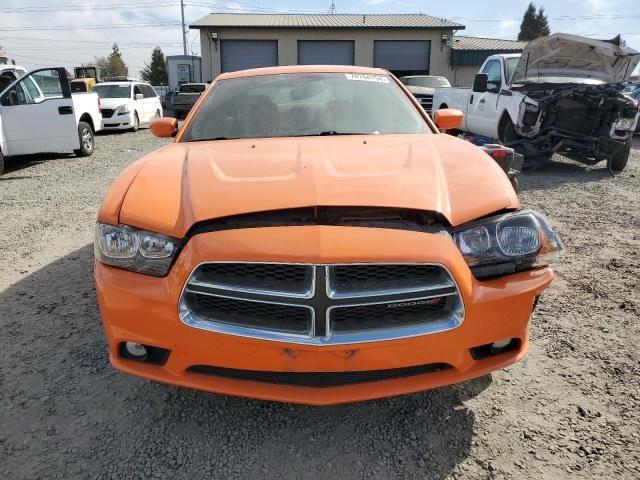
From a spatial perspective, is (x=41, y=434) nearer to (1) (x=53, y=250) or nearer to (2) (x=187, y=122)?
(2) (x=187, y=122)

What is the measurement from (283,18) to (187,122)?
30768 mm

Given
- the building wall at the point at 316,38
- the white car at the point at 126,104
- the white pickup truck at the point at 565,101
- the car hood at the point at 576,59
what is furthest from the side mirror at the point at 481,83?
the building wall at the point at 316,38

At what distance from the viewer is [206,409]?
7.45ft

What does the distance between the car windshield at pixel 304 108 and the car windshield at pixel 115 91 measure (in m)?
14.5

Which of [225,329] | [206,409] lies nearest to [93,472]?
[206,409]

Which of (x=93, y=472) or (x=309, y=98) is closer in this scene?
(x=93, y=472)

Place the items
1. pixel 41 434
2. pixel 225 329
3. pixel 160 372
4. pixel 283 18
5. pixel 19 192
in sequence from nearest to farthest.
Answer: pixel 225 329
pixel 160 372
pixel 41 434
pixel 19 192
pixel 283 18

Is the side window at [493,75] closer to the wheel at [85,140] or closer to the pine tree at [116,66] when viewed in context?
the wheel at [85,140]

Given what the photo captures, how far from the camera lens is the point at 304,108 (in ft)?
10.6

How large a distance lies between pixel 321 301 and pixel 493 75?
9046 mm

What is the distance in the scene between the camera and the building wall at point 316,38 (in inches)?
1104

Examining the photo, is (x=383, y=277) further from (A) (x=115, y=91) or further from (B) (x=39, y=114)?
(A) (x=115, y=91)

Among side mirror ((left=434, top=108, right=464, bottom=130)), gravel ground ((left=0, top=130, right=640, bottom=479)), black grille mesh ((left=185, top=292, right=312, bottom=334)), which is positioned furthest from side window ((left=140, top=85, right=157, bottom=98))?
black grille mesh ((left=185, top=292, right=312, bottom=334))

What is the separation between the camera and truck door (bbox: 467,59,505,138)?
8.92 m
